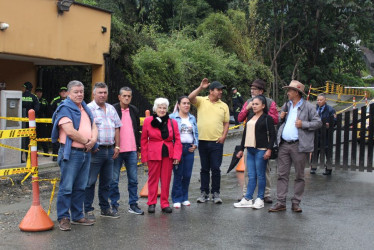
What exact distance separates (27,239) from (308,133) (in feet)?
14.5

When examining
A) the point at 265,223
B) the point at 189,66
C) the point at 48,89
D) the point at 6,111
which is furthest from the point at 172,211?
the point at 189,66

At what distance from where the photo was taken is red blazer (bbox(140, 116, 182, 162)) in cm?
778

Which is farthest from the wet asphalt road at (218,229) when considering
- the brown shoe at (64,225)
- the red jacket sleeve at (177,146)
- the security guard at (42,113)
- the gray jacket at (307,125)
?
the security guard at (42,113)

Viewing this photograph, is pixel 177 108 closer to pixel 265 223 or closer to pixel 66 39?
pixel 265 223

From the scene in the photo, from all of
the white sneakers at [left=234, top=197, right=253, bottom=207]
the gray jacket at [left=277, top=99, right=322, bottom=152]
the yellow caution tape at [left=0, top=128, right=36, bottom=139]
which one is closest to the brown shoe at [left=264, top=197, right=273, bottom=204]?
the white sneakers at [left=234, top=197, right=253, bottom=207]

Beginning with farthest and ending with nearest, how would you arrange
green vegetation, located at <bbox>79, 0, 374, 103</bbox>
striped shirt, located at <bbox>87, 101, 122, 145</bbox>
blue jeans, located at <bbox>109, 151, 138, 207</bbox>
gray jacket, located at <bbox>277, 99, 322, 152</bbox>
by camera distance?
green vegetation, located at <bbox>79, 0, 374, 103</bbox> < gray jacket, located at <bbox>277, 99, 322, 152</bbox> < blue jeans, located at <bbox>109, 151, 138, 207</bbox> < striped shirt, located at <bbox>87, 101, 122, 145</bbox>

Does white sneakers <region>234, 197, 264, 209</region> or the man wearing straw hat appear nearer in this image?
the man wearing straw hat

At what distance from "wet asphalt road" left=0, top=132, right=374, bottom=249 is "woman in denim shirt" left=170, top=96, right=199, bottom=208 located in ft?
0.89

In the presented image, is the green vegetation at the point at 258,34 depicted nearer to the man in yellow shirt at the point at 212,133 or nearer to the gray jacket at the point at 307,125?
the man in yellow shirt at the point at 212,133

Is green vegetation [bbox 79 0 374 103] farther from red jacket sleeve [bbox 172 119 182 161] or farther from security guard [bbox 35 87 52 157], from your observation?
red jacket sleeve [bbox 172 119 182 161]

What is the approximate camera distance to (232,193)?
9.80m

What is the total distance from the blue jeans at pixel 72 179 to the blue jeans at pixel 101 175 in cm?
27

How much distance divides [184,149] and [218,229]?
184cm

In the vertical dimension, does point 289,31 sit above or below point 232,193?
above
